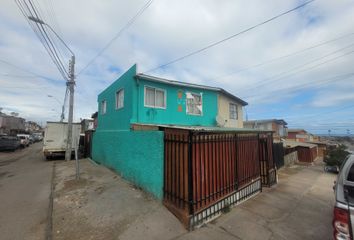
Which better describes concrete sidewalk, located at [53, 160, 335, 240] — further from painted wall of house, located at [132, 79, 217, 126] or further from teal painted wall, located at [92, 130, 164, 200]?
painted wall of house, located at [132, 79, 217, 126]

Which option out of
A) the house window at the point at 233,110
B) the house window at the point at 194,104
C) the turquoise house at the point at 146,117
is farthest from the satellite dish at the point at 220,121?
the house window at the point at 233,110

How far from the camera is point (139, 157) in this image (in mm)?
7262

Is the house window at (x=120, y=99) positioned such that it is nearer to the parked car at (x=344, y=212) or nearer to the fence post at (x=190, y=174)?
the fence post at (x=190, y=174)

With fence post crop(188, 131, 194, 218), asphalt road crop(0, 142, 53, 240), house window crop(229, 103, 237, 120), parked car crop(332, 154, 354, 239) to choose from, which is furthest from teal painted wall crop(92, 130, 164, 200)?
house window crop(229, 103, 237, 120)

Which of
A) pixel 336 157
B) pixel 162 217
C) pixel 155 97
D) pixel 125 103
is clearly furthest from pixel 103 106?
pixel 336 157

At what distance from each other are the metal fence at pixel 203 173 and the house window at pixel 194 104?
5544mm

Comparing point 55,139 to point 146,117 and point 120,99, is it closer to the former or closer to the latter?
point 120,99

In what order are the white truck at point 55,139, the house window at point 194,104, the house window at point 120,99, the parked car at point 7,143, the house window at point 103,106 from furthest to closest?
the parked car at point 7,143
the white truck at point 55,139
the house window at point 103,106
the house window at point 194,104
the house window at point 120,99

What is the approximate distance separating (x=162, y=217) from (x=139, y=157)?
264 centimetres

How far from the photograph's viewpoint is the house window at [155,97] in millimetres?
Answer: 10352

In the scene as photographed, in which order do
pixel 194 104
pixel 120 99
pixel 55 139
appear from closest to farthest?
pixel 120 99 < pixel 194 104 < pixel 55 139

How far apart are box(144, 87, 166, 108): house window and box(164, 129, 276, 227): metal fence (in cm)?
478

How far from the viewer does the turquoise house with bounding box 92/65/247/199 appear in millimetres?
6594

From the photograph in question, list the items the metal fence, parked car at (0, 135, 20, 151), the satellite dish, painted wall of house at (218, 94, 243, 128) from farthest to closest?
parked car at (0, 135, 20, 151), painted wall of house at (218, 94, 243, 128), the satellite dish, the metal fence
